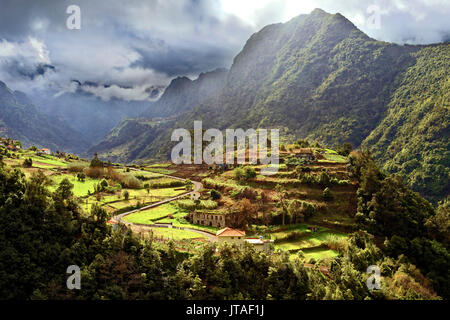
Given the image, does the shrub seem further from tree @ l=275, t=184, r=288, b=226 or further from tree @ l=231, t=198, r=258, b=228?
tree @ l=275, t=184, r=288, b=226

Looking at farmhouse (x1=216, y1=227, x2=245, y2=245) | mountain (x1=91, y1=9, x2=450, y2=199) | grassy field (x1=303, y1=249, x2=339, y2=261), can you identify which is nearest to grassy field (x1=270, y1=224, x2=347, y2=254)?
grassy field (x1=303, y1=249, x2=339, y2=261)

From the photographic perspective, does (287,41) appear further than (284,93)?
Yes

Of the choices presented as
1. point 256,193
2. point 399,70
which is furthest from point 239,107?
point 256,193

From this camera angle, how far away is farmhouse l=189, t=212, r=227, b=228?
37.7 meters

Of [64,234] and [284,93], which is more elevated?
[284,93]

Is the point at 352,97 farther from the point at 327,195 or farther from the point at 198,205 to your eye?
the point at 198,205

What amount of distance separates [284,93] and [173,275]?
482 feet

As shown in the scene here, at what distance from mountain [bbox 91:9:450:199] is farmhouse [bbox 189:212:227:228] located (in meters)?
75.4

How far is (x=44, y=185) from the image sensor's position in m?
26.0

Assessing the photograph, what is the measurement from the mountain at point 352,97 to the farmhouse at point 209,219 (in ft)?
247

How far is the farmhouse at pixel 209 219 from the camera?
124 feet

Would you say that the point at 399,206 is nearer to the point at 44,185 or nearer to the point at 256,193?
the point at 256,193

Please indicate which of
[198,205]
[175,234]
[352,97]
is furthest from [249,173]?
[352,97]

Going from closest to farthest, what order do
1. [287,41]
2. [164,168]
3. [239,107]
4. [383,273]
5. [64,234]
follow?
[64,234] < [383,273] < [164,168] < [239,107] < [287,41]
